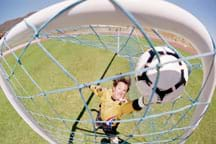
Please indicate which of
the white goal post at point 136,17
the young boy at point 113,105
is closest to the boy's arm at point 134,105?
the young boy at point 113,105

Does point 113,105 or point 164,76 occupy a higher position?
point 113,105

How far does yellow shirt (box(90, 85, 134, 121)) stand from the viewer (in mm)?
2908

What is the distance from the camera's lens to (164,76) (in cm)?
203

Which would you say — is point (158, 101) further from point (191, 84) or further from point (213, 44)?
point (191, 84)

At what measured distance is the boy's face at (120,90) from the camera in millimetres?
3062

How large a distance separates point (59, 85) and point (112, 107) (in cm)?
202

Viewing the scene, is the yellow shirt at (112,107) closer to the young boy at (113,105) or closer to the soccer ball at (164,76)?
the young boy at (113,105)

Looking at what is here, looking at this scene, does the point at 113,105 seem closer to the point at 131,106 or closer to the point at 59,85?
the point at 131,106

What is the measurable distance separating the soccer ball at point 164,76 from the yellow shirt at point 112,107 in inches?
26.2

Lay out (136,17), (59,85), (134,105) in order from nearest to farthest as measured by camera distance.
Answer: (136,17)
(134,105)
(59,85)

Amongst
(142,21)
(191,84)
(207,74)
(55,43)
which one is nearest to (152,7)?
(142,21)

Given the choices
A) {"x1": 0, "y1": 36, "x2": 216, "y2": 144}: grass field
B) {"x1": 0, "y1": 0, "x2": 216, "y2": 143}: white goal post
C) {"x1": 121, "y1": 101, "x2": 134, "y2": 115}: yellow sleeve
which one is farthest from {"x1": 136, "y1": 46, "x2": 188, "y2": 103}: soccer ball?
{"x1": 0, "y1": 36, "x2": 216, "y2": 144}: grass field

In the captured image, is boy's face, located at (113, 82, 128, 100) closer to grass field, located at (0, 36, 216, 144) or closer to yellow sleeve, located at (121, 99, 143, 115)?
yellow sleeve, located at (121, 99, 143, 115)

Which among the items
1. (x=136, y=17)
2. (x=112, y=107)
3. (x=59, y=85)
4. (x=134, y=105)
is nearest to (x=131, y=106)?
(x=134, y=105)
